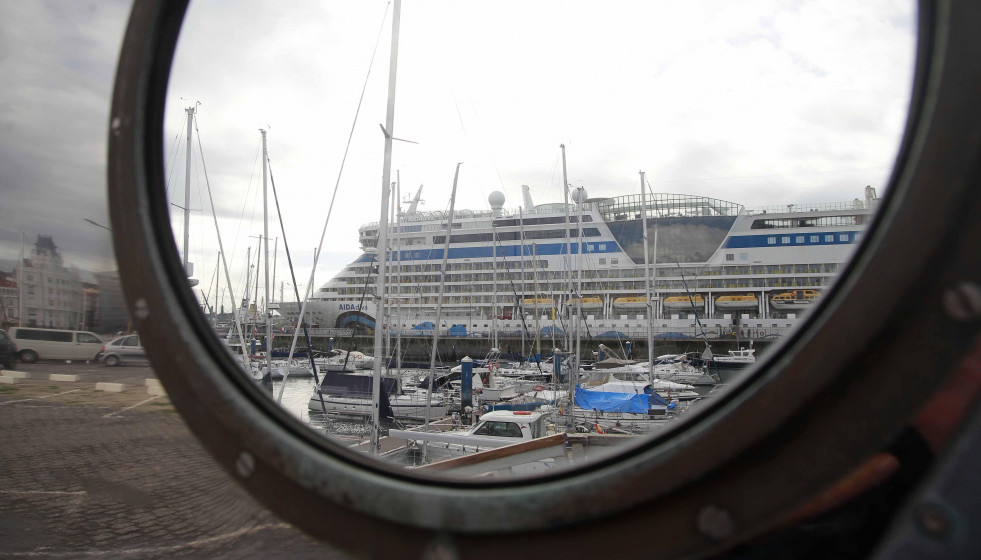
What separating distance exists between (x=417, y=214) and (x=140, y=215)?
29312mm

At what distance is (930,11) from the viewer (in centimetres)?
45

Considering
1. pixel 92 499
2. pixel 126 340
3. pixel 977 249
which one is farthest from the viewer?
pixel 92 499

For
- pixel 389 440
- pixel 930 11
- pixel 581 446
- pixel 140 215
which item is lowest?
pixel 389 440

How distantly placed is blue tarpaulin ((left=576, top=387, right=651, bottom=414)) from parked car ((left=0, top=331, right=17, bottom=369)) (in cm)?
879

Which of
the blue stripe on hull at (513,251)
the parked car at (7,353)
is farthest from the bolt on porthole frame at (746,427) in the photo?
the blue stripe on hull at (513,251)

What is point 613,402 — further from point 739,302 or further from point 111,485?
point 739,302

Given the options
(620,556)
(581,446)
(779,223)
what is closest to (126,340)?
(620,556)

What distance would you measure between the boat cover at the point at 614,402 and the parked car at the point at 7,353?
8.80m

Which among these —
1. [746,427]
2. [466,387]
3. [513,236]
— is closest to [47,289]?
[746,427]

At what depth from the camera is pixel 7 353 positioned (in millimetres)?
1289

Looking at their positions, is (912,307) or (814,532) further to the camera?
(814,532)

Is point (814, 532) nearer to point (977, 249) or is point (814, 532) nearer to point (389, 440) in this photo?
point (977, 249)

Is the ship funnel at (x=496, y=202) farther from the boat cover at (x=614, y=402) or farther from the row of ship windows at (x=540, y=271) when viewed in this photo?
the boat cover at (x=614, y=402)

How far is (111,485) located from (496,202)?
2945 centimetres
